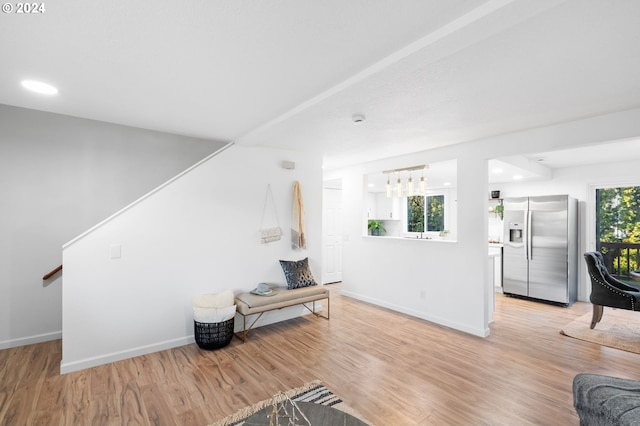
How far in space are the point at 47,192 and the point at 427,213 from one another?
7.72m

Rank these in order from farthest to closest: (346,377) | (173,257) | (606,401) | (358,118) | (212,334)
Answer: (173,257), (212,334), (358,118), (346,377), (606,401)

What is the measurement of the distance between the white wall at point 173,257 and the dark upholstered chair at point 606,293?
148 inches

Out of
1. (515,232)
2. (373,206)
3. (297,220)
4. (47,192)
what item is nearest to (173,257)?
(47,192)

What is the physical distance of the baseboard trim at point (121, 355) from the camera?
279cm

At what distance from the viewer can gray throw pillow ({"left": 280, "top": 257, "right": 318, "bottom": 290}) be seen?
13.5ft

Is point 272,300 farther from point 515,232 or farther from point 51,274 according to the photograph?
point 515,232

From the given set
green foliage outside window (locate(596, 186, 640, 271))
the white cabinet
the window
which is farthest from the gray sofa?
the white cabinet

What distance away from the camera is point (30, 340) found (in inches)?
128

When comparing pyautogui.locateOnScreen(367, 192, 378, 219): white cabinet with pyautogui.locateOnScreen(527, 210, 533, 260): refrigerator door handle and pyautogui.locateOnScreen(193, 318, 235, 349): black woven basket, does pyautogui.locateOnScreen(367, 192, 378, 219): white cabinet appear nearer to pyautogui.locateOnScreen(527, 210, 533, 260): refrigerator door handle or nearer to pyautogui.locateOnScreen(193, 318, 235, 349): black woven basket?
pyautogui.locateOnScreen(527, 210, 533, 260): refrigerator door handle

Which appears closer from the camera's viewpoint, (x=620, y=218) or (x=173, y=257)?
(x=173, y=257)

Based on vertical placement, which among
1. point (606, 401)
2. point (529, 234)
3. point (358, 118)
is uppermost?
point (358, 118)

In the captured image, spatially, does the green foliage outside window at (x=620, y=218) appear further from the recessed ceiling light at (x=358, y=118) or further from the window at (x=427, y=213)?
the recessed ceiling light at (x=358, y=118)

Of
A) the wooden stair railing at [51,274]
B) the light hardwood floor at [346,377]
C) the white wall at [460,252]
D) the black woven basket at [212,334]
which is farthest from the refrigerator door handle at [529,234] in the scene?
the wooden stair railing at [51,274]

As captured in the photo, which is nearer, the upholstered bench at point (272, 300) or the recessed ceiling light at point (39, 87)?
the recessed ceiling light at point (39, 87)
